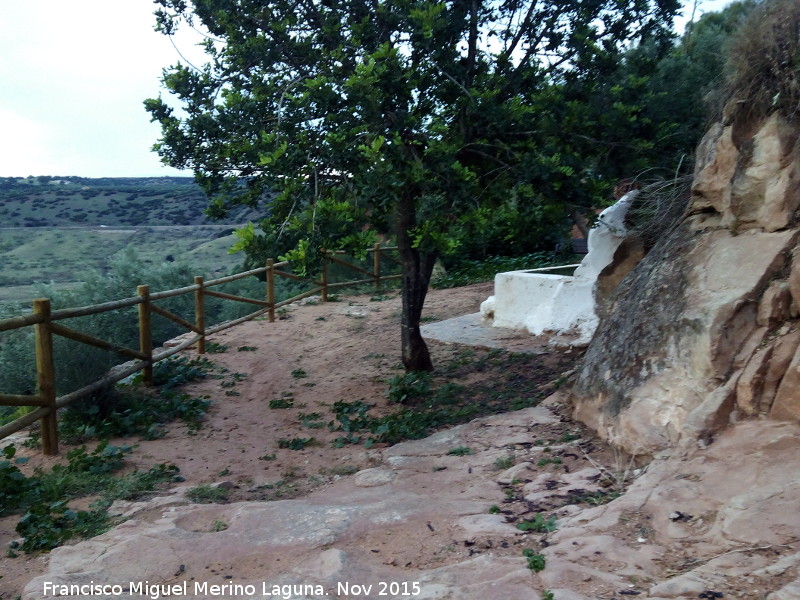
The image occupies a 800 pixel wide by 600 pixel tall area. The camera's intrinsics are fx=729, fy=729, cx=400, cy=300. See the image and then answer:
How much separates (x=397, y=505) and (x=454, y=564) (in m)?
0.97

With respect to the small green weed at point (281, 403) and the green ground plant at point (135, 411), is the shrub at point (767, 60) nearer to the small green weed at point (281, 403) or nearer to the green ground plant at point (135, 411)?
the small green weed at point (281, 403)

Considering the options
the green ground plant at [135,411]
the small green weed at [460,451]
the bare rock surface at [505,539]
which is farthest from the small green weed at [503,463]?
the green ground plant at [135,411]

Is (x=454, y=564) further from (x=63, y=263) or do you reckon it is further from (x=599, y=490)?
(x=63, y=263)

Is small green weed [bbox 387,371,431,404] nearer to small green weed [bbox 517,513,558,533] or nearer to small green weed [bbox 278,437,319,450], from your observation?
small green weed [bbox 278,437,319,450]

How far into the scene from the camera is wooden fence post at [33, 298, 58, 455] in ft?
19.2

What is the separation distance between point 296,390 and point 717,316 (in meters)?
5.43

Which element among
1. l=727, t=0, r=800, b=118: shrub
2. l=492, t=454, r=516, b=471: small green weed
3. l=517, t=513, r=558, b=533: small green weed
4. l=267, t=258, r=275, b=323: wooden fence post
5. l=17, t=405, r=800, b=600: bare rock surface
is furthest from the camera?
l=267, t=258, r=275, b=323: wooden fence post

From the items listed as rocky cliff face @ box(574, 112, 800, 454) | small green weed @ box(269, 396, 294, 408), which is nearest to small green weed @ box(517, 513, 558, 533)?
rocky cliff face @ box(574, 112, 800, 454)

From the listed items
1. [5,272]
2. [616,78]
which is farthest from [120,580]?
[5,272]

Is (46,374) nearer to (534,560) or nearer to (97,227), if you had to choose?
(534,560)

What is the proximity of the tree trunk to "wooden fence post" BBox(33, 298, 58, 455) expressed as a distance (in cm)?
378

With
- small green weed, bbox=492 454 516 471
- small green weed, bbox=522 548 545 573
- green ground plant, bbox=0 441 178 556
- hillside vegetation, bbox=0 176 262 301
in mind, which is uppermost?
hillside vegetation, bbox=0 176 262 301

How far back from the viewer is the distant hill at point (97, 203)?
2578 centimetres

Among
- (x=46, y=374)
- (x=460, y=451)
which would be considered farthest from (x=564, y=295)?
(x=46, y=374)
